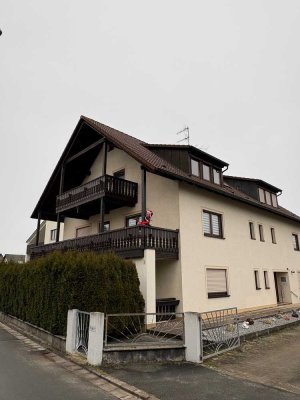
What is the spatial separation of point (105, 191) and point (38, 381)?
32.0ft

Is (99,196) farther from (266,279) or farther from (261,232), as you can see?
(266,279)

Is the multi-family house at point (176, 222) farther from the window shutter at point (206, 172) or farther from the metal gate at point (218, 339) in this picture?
the metal gate at point (218, 339)

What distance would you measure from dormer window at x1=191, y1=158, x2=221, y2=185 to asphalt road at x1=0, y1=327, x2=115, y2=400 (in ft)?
37.7

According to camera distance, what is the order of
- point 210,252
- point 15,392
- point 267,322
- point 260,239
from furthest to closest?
point 260,239, point 210,252, point 267,322, point 15,392

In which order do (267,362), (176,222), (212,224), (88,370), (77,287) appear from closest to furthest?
(88,370), (267,362), (77,287), (176,222), (212,224)

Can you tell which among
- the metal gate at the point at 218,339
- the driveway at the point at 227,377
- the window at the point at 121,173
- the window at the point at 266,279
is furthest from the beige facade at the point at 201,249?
the driveway at the point at 227,377

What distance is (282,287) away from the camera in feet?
74.2

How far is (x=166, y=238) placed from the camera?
44.7ft

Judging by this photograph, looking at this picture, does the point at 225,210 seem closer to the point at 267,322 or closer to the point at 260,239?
the point at 260,239

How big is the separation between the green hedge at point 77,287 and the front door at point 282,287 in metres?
14.7

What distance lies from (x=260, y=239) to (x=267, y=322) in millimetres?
7472

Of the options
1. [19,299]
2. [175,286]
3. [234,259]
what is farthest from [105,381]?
[234,259]

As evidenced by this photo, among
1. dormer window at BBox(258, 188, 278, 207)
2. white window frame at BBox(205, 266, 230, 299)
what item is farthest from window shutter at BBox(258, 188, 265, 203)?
white window frame at BBox(205, 266, 230, 299)

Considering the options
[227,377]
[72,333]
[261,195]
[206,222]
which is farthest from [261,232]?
[72,333]
